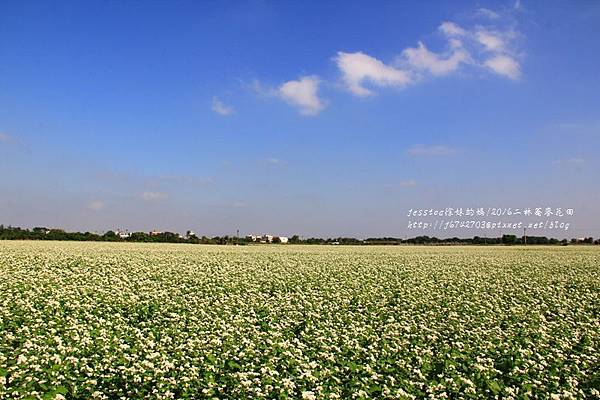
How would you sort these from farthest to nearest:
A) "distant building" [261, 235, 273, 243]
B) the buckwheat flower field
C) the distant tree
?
"distant building" [261, 235, 273, 243]
the distant tree
the buckwheat flower field

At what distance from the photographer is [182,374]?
8.32m

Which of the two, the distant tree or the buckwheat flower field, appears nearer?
the buckwheat flower field

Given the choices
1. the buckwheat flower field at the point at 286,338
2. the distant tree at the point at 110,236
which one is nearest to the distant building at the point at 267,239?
the distant tree at the point at 110,236

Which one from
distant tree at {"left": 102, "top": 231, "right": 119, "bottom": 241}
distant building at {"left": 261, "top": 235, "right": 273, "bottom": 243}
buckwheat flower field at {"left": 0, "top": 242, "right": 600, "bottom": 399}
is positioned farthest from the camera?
distant building at {"left": 261, "top": 235, "right": 273, "bottom": 243}

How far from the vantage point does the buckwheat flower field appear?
7.95 m

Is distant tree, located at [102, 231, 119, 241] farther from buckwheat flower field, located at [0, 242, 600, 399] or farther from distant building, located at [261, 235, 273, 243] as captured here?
buckwheat flower field, located at [0, 242, 600, 399]

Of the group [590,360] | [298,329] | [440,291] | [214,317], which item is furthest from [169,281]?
[590,360]

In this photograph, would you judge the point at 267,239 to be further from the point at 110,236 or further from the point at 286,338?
the point at 286,338

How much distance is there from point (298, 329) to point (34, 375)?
239 inches

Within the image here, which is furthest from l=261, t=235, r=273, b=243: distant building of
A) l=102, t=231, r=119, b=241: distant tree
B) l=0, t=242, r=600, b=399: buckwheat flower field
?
l=0, t=242, r=600, b=399: buckwheat flower field

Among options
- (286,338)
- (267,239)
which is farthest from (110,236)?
(286,338)

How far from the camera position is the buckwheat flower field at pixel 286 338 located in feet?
26.1

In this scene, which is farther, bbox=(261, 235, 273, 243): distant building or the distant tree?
bbox=(261, 235, 273, 243): distant building

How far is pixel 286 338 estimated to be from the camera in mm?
11398
